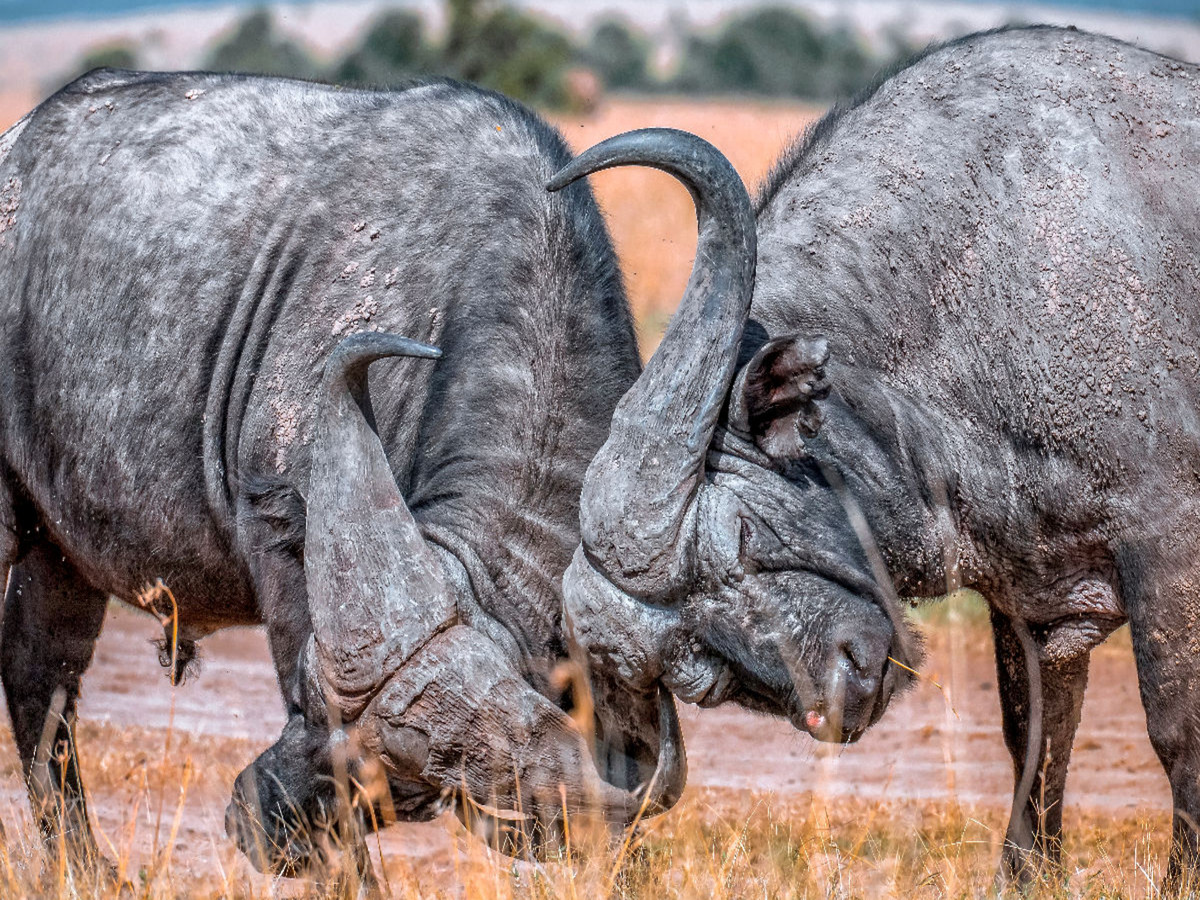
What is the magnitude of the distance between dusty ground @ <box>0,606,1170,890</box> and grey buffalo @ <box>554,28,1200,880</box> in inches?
42.5

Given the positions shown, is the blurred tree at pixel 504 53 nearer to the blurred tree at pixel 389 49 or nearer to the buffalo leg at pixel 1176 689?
the blurred tree at pixel 389 49

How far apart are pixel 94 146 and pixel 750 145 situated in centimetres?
2071

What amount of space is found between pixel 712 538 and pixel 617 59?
Answer: 224 feet

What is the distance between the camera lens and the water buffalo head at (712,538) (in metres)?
3.64

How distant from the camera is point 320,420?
368 centimetres

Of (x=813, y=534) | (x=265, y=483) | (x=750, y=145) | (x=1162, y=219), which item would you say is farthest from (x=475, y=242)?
(x=750, y=145)

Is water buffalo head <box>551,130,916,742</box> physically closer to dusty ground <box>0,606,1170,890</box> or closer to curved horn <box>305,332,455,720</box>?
curved horn <box>305,332,455,720</box>

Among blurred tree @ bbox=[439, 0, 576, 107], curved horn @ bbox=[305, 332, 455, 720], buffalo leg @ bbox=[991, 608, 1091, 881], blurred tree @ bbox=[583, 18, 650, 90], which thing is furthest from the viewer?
blurred tree @ bbox=[583, 18, 650, 90]

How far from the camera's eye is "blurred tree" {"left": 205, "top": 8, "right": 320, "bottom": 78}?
158 ft

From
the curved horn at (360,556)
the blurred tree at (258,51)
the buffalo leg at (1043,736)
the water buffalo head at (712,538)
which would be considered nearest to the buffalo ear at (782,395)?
the water buffalo head at (712,538)

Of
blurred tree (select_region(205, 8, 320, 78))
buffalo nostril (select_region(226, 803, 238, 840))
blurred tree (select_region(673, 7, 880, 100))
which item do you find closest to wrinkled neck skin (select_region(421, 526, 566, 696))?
buffalo nostril (select_region(226, 803, 238, 840))

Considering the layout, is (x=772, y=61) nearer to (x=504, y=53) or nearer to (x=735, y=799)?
(x=504, y=53)

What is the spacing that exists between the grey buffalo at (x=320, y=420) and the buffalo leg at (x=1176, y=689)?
1393 mm

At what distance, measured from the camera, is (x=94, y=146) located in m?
5.16
